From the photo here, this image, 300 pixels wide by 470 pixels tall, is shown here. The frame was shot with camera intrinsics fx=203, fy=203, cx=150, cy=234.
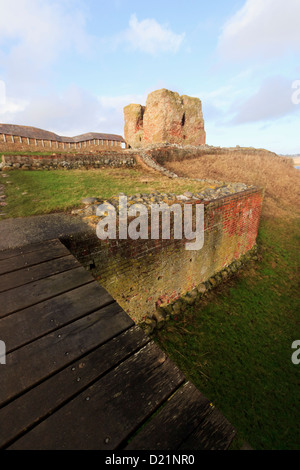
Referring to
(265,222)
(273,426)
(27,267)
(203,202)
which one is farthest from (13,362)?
(265,222)

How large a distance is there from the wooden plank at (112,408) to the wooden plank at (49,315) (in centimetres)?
45

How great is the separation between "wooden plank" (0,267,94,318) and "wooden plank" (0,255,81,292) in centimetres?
5

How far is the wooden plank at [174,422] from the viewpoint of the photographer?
0.78 m

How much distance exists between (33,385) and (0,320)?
518 millimetres

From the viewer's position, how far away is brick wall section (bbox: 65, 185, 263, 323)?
287 centimetres

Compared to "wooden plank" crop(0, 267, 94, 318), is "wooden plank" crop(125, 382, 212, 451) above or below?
below

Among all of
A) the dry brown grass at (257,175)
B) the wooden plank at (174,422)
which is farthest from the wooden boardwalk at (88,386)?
the dry brown grass at (257,175)

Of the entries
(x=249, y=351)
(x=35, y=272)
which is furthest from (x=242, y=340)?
(x=35, y=272)

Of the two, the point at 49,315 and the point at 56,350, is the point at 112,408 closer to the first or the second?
the point at 56,350

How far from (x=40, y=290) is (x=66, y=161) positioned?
8.06 meters

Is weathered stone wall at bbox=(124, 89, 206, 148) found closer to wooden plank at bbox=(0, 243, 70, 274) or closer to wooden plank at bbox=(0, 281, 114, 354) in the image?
wooden plank at bbox=(0, 243, 70, 274)

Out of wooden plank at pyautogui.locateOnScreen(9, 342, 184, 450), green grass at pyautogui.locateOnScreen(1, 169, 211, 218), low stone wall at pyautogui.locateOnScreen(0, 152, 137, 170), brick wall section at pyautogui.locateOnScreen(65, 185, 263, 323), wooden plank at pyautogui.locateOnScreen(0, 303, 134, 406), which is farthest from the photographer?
low stone wall at pyautogui.locateOnScreen(0, 152, 137, 170)

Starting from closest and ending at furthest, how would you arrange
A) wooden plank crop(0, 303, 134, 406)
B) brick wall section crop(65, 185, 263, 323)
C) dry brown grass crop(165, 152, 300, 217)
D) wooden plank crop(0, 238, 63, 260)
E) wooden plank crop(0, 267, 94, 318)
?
1. wooden plank crop(0, 303, 134, 406)
2. wooden plank crop(0, 267, 94, 318)
3. wooden plank crop(0, 238, 63, 260)
4. brick wall section crop(65, 185, 263, 323)
5. dry brown grass crop(165, 152, 300, 217)

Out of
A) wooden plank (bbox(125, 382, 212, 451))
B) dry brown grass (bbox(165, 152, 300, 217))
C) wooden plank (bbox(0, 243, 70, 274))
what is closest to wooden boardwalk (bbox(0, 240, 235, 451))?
wooden plank (bbox(125, 382, 212, 451))
